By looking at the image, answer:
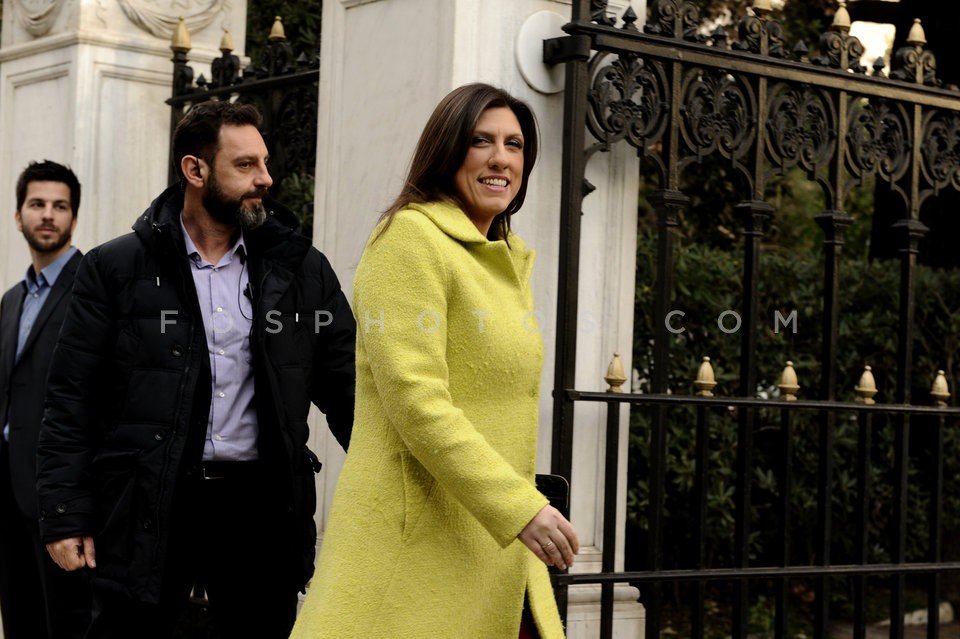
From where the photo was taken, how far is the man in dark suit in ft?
17.1

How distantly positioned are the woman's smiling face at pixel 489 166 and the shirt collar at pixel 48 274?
2715mm

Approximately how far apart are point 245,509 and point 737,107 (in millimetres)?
2158

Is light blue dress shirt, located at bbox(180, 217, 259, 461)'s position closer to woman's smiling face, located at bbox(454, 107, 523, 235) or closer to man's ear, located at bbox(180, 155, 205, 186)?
man's ear, located at bbox(180, 155, 205, 186)

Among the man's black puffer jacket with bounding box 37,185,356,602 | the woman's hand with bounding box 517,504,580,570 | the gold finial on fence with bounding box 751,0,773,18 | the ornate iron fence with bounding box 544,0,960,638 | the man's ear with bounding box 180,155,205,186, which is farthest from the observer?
the gold finial on fence with bounding box 751,0,773,18

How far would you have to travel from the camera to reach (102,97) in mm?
6535

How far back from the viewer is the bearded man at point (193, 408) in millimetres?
3779

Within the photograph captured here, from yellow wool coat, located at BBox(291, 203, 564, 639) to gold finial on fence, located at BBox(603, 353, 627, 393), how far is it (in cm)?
147

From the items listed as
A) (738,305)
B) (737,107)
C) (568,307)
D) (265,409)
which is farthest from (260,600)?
(738,305)

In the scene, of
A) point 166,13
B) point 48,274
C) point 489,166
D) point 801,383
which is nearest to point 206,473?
point 489,166

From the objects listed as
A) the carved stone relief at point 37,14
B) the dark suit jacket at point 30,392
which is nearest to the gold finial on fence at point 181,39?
the carved stone relief at point 37,14

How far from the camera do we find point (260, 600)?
398 centimetres

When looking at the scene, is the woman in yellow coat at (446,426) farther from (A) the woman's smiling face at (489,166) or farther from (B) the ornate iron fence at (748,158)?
(B) the ornate iron fence at (748,158)

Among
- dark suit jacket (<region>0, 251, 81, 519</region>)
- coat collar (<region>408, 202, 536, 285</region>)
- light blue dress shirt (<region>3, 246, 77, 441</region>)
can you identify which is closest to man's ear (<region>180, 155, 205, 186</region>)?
coat collar (<region>408, 202, 536, 285</region>)

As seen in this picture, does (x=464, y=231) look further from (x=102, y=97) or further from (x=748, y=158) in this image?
(x=102, y=97)
